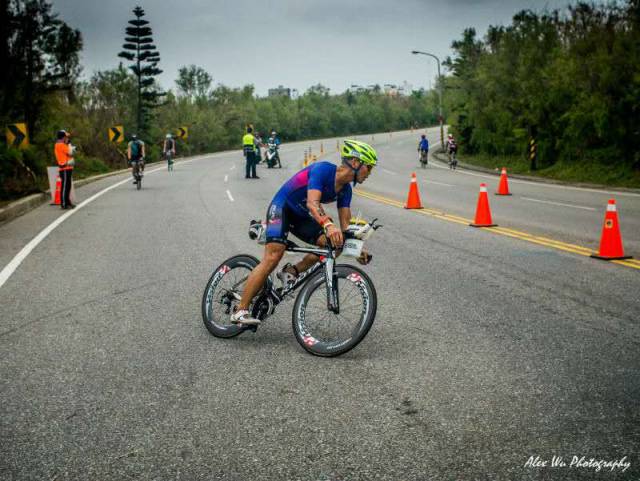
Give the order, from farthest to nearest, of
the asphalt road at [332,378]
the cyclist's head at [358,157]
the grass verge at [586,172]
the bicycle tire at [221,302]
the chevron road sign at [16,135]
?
1. the grass verge at [586,172]
2. the chevron road sign at [16,135]
3. the bicycle tire at [221,302]
4. the cyclist's head at [358,157]
5. the asphalt road at [332,378]

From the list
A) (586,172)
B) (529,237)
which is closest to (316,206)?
(529,237)

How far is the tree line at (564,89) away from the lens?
25.1m

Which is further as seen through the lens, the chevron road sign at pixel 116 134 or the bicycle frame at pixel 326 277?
the chevron road sign at pixel 116 134

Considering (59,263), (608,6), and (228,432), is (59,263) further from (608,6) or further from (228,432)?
(608,6)

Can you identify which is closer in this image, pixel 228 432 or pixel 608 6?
pixel 228 432

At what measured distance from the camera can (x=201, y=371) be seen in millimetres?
4855

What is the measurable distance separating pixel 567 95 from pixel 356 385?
28.5 metres

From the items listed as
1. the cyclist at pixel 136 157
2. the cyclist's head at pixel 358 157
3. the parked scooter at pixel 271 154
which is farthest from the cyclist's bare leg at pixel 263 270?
the parked scooter at pixel 271 154

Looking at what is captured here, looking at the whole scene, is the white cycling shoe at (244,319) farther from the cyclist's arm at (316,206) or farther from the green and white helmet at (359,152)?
the green and white helmet at (359,152)

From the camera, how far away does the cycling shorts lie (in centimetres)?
541

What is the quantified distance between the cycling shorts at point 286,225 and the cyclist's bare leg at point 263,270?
57mm

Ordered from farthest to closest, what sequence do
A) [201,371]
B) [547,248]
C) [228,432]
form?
[547,248]
[201,371]
[228,432]

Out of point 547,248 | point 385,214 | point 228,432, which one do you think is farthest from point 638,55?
point 228,432

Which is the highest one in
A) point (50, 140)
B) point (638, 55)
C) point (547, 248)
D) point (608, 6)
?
point (608, 6)
